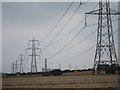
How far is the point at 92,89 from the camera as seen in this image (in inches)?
714

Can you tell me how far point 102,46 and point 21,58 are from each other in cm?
8289

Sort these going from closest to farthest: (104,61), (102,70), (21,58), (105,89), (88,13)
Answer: (105,89), (88,13), (104,61), (102,70), (21,58)

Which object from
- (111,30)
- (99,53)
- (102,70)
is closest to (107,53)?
(99,53)

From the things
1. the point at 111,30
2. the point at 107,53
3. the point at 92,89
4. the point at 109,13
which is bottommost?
the point at 92,89

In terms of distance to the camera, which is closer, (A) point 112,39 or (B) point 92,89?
(B) point 92,89

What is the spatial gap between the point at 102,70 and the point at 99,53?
12544 millimetres

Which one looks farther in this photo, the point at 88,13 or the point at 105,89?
the point at 88,13

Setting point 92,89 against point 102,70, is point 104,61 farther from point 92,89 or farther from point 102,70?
point 92,89

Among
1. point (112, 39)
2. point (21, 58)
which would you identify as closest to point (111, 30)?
point (112, 39)

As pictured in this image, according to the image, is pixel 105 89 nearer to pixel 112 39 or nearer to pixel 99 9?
pixel 112 39

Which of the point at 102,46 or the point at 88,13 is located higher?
the point at 88,13

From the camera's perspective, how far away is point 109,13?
47094 mm

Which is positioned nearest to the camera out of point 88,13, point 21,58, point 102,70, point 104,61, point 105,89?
point 105,89

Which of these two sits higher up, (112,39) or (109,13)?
(109,13)
